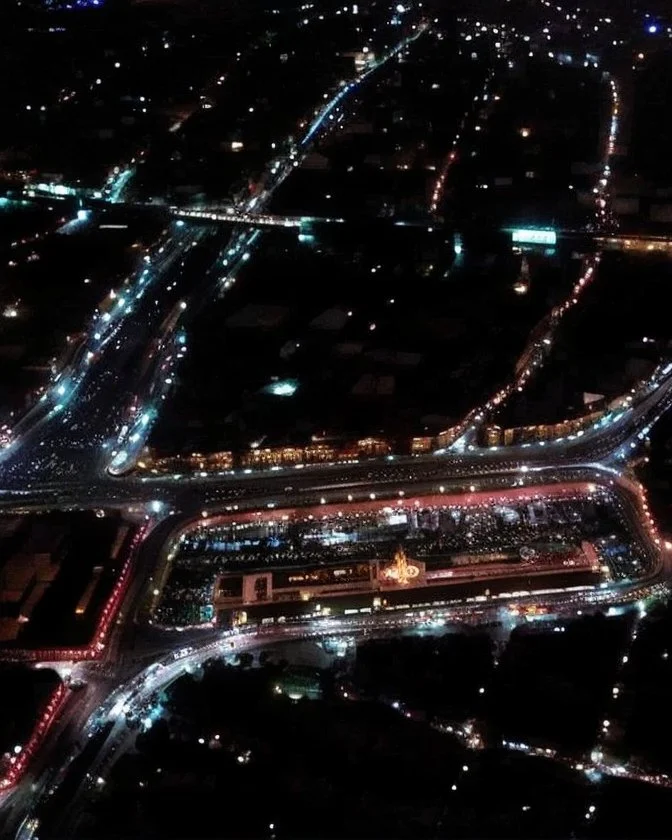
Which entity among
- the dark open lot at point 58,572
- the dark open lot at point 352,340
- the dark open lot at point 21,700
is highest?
the dark open lot at point 21,700

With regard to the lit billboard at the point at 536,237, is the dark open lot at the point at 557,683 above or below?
below

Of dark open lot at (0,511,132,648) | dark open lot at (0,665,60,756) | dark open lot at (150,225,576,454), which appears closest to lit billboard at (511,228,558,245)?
dark open lot at (150,225,576,454)

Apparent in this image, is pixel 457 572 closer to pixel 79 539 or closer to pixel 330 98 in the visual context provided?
pixel 79 539

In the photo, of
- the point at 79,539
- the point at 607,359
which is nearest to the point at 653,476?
the point at 607,359

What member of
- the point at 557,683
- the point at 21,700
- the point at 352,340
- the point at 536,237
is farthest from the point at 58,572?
the point at 536,237

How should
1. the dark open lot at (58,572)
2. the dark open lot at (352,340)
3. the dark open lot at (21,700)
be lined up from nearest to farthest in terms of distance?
the dark open lot at (21,700) < the dark open lot at (58,572) < the dark open lot at (352,340)

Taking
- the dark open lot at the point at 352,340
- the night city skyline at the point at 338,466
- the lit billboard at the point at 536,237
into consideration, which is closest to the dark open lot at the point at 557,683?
the night city skyline at the point at 338,466

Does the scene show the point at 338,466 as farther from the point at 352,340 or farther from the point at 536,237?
the point at 536,237

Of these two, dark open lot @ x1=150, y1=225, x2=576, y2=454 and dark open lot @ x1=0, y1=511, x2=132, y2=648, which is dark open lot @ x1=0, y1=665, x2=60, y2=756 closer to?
dark open lot @ x1=0, y1=511, x2=132, y2=648

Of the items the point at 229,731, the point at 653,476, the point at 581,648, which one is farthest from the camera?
the point at 653,476

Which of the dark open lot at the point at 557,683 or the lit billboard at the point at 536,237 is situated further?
the lit billboard at the point at 536,237

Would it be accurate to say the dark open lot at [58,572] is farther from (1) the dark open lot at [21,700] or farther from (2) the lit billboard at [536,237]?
(2) the lit billboard at [536,237]
